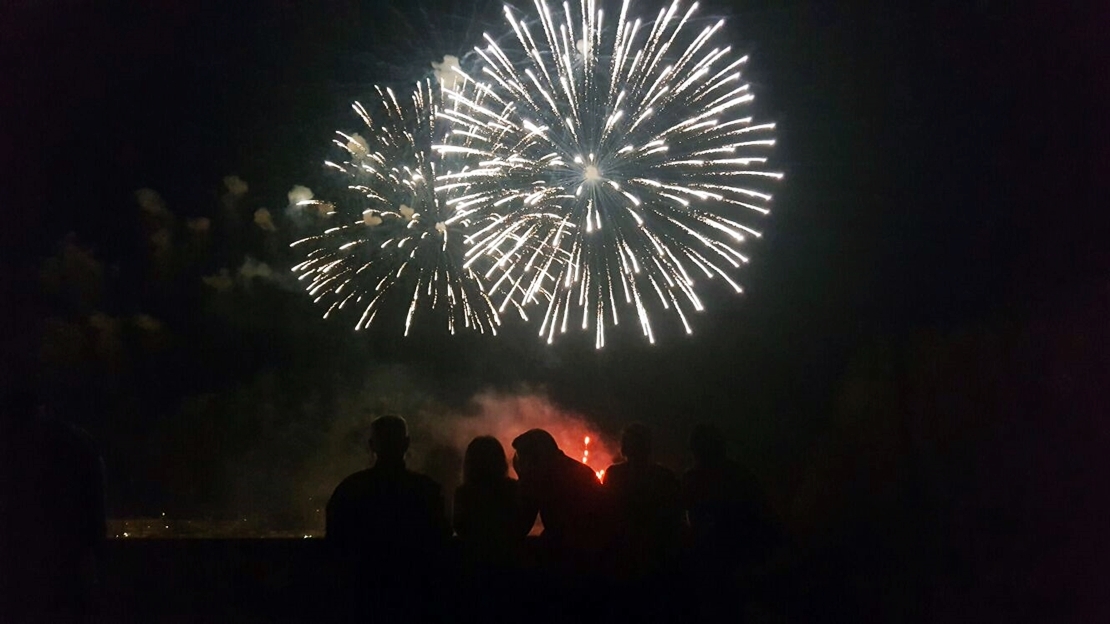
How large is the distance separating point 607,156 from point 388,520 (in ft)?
8.96

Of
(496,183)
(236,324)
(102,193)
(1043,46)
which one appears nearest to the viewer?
(1043,46)

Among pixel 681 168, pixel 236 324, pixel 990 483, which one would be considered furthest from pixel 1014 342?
pixel 236 324

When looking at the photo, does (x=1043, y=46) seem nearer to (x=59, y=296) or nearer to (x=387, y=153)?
(x=387, y=153)

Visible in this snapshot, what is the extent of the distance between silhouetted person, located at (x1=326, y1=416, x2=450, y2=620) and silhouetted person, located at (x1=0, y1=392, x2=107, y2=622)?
1.01 m

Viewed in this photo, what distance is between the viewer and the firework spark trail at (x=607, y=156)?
4.45 metres

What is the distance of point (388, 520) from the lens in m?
2.67

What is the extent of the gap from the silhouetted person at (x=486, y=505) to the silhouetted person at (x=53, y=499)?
1468 mm

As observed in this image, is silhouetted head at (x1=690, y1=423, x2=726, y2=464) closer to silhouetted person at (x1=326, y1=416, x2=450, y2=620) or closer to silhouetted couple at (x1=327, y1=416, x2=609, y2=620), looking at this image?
silhouetted couple at (x1=327, y1=416, x2=609, y2=620)

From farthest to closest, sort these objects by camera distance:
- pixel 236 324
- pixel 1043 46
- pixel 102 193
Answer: pixel 236 324 → pixel 102 193 → pixel 1043 46

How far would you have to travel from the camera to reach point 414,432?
16.6 feet

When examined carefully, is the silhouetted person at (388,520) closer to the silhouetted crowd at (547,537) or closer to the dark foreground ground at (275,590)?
the silhouetted crowd at (547,537)

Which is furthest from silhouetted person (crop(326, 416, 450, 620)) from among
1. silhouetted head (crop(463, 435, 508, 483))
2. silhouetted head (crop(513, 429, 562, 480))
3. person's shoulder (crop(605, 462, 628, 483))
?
person's shoulder (crop(605, 462, 628, 483))

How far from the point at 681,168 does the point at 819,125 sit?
98 cm

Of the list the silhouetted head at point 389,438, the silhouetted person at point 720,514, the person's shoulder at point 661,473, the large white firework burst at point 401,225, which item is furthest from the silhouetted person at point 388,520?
the large white firework burst at point 401,225
